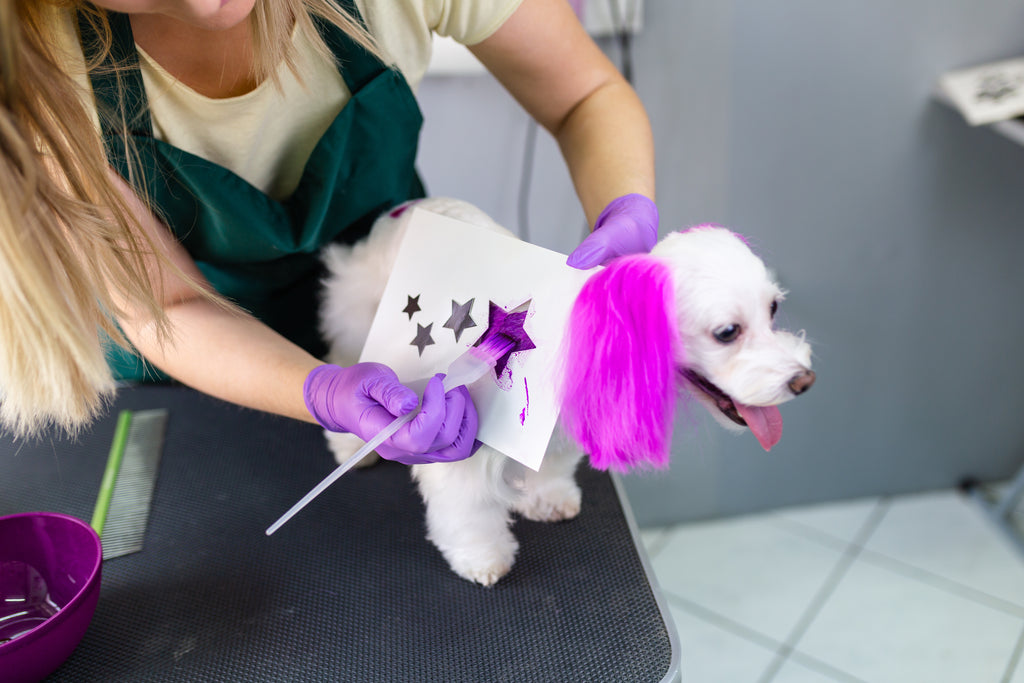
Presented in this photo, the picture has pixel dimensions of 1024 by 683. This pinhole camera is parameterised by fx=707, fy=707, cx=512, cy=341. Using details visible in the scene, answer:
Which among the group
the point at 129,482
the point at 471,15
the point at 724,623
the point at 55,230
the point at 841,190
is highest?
the point at 471,15

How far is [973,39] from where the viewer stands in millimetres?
1202

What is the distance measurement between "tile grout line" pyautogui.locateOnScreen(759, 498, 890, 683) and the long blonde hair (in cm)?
132

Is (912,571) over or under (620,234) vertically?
under

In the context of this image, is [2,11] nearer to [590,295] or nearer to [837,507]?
[590,295]

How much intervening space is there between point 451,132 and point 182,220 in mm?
670

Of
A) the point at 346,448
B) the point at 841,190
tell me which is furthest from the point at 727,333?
the point at 841,190

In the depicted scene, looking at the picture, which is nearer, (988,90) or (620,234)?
(620,234)

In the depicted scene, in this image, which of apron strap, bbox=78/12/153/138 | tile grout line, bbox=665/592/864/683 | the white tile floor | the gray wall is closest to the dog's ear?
apron strap, bbox=78/12/153/138

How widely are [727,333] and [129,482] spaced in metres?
0.79

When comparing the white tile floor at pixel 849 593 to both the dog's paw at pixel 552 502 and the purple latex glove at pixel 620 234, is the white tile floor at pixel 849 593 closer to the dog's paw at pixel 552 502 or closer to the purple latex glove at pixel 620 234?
the dog's paw at pixel 552 502

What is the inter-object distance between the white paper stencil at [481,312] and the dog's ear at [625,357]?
0.03 meters

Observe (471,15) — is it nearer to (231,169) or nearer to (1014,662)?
(231,169)

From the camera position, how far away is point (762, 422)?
637 mm

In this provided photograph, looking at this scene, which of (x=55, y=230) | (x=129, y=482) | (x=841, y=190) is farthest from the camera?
(x=841, y=190)
